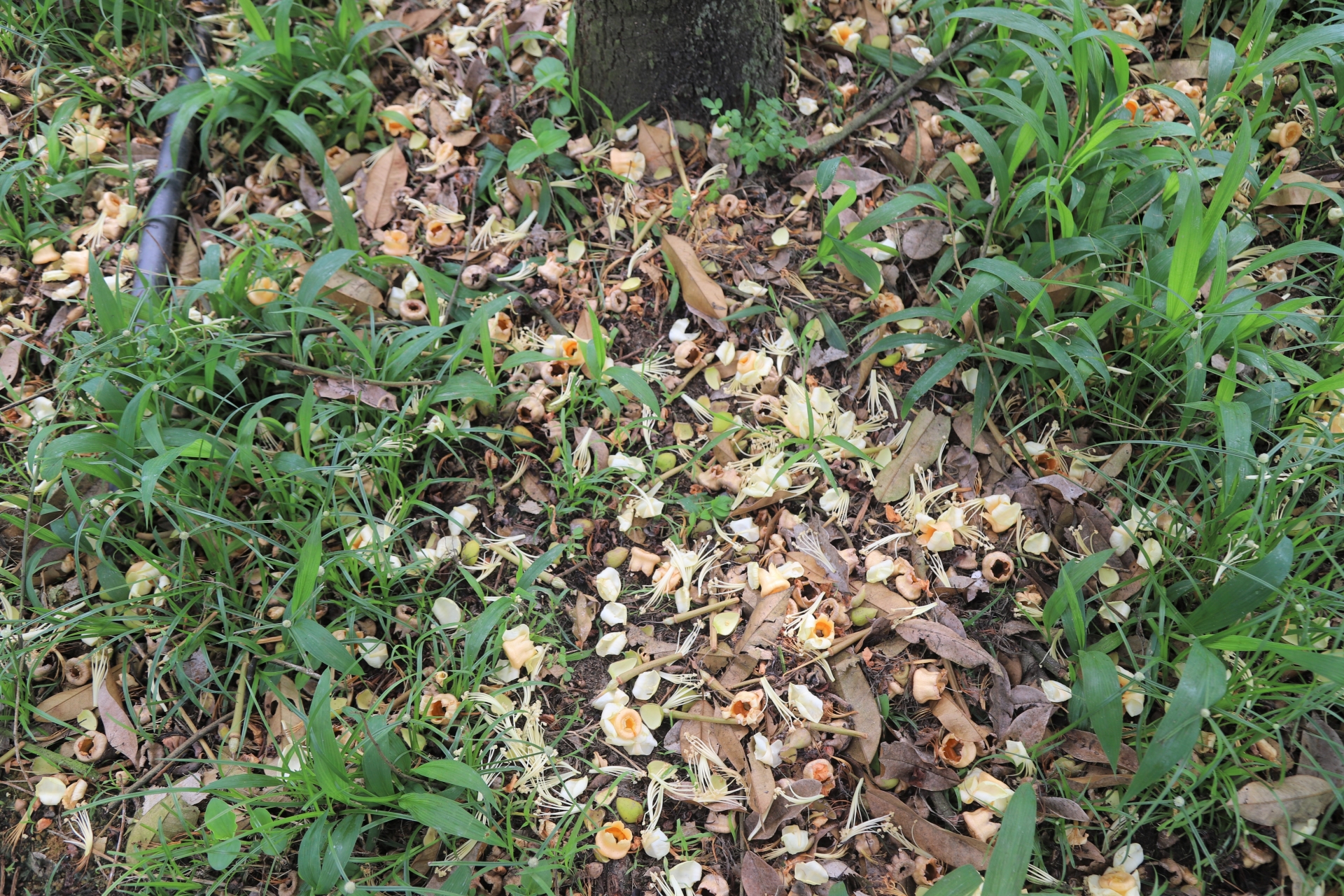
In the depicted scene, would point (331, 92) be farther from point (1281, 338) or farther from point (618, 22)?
point (1281, 338)

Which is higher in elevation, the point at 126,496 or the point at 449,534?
the point at 126,496

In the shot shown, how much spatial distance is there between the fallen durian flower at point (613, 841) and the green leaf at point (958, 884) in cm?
56

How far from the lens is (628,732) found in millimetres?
1703

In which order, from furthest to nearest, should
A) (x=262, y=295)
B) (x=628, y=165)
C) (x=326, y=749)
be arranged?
(x=628, y=165) < (x=262, y=295) < (x=326, y=749)

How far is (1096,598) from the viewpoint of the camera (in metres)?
1.81

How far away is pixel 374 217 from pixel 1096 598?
211cm

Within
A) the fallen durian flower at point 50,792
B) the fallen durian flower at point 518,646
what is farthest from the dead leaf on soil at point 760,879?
the fallen durian flower at point 50,792

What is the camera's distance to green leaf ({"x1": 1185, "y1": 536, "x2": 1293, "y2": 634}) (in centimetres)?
154

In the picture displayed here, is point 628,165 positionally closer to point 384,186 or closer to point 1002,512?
point 384,186

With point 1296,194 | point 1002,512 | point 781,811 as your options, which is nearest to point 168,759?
point 781,811

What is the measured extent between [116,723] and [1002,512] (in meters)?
2.02

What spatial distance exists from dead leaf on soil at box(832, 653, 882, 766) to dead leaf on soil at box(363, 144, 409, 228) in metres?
1.74

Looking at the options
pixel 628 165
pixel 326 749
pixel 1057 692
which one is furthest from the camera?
pixel 628 165

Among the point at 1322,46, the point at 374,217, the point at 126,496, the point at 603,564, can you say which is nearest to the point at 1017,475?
the point at 603,564
